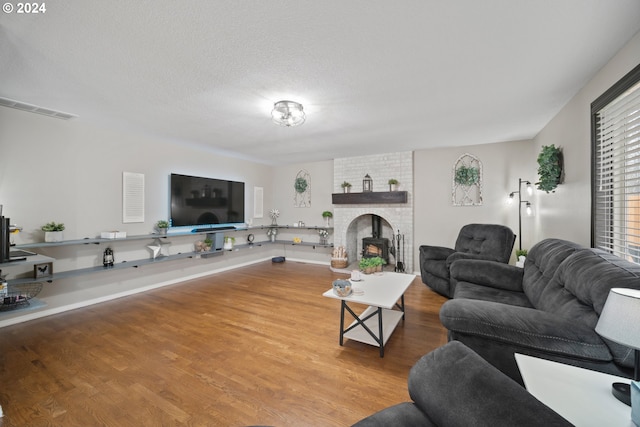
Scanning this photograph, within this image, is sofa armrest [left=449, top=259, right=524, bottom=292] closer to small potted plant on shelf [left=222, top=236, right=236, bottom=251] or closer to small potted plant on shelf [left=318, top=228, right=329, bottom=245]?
small potted plant on shelf [left=318, top=228, right=329, bottom=245]

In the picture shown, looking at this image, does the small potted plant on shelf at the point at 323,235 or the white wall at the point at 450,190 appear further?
the small potted plant on shelf at the point at 323,235

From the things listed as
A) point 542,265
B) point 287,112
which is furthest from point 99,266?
point 542,265

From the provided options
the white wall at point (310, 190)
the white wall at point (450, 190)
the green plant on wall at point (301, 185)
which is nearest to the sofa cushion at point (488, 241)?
the white wall at point (450, 190)

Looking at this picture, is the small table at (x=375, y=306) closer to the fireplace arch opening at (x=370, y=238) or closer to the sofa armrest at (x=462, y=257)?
the sofa armrest at (x=462, y=257)

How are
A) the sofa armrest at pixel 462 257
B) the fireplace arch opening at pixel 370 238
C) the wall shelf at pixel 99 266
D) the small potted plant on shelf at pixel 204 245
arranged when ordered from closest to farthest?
1. the wall shelf at pixel 99 266
2. the sofa armrest at pixel 462 257
3. the small potted plant on shelf at pixel 204 245
4. the fireplace arch opening at pixel 370 238

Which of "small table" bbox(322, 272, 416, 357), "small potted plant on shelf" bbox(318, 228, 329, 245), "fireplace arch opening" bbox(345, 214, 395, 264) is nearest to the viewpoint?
"small table" bbox(322, 272, 416, 357)

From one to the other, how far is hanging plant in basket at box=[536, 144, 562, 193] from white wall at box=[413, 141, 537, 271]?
1.12 metres

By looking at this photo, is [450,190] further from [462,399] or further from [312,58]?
[462,399]

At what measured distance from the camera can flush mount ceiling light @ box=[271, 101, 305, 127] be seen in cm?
263

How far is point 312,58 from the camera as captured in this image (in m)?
1.91

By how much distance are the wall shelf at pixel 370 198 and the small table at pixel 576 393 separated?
3.97 m

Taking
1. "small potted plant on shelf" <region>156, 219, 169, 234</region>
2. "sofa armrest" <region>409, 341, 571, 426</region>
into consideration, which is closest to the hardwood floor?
"sofa armrest" <region>409, 341, 571, 426</region>

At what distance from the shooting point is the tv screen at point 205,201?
14.3ft

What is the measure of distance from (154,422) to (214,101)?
267 centimetres
